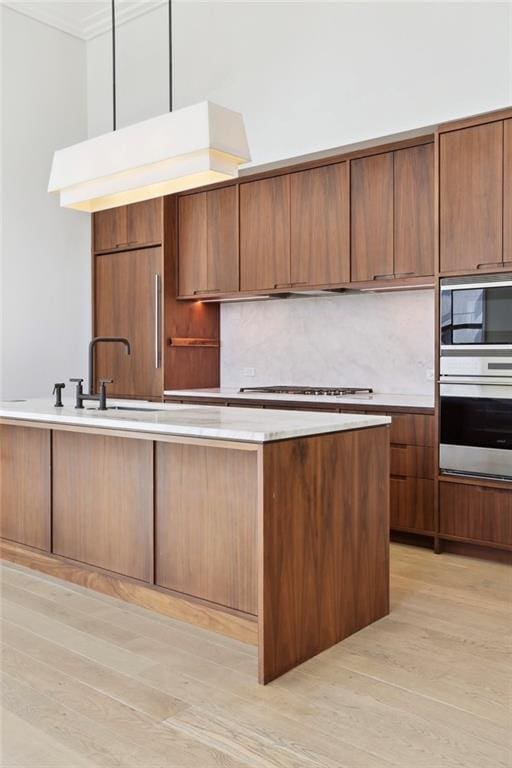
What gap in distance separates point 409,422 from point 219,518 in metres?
1.77

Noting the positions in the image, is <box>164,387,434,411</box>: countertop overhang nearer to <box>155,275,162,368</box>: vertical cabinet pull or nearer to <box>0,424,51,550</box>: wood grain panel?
<box>155,275,162,368</box>: vertical cabinet pull

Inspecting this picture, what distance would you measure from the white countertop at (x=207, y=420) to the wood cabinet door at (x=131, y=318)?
204 centimetres

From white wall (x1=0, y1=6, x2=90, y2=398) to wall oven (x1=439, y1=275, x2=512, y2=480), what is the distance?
3.45 metres

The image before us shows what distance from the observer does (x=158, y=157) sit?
2828mm

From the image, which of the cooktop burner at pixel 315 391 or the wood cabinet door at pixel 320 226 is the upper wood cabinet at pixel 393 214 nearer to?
the wood cabinet door at pixel 320 226

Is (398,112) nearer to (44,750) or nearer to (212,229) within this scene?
(212,229)

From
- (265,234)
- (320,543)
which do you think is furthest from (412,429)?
(265,234)

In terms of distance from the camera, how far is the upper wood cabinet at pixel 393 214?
4129 mm

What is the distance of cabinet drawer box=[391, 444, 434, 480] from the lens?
3975 mm

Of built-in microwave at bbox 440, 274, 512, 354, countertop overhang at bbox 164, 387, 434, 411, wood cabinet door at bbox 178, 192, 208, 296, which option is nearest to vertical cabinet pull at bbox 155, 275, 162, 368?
wood cabinet door at bbox 178, 192, 208, 296

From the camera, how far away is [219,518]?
2670 mm

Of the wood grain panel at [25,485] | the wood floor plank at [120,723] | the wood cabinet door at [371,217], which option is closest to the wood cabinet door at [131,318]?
the wood cabinet door at [371,217]

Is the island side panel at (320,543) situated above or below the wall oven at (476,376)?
below

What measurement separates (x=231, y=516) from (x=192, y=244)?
329cm
